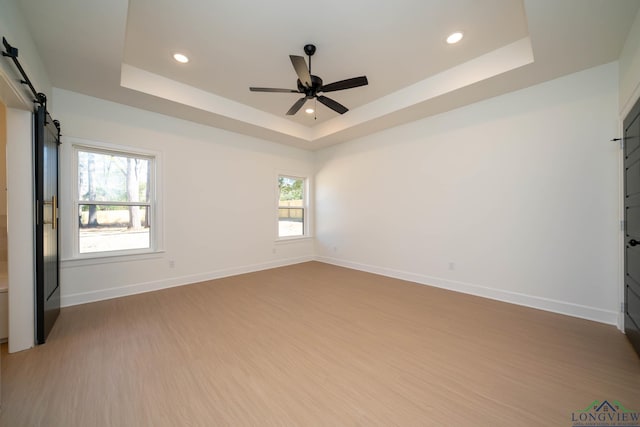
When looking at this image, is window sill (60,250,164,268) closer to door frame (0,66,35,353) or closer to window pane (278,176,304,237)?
door frame (0,66,35,353)

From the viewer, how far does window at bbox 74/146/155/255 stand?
3.33 metres

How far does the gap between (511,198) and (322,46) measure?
3111 millimetres

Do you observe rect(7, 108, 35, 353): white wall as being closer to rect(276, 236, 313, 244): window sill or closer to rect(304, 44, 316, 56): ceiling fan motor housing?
rect(304, 44, 316, 56): ceiling fan motor housing

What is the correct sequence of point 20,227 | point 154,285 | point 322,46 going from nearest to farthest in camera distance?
point 20,227 → point 322,46 → point 154,285

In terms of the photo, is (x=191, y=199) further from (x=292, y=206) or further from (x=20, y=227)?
(x=292, y=206)

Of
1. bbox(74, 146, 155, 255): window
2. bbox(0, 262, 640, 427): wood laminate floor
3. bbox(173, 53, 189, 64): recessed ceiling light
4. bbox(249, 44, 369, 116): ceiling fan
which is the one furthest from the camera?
bbox(74, 146, 155, 255): window

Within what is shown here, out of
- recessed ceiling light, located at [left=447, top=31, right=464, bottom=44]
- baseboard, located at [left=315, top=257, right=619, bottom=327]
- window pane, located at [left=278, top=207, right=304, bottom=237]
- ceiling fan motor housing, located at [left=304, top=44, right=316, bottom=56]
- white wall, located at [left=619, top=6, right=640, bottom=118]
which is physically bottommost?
baseboard, located at [left=315, top=257, right=619, bottom=327]

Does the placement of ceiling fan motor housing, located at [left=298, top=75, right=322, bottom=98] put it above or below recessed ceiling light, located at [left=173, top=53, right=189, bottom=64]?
below

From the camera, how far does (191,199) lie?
4.17 metres

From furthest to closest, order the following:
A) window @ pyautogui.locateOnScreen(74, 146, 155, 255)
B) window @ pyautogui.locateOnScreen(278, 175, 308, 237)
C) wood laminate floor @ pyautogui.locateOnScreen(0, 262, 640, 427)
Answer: window @ pyautogui.locateOnScreen(278, 175, 308, 237) → window @ pyautogui.locateOnScreen(74, 146, 155, 255) → wood laminate floor @ pyautogui.locateOnScreen(0, 262, 640, 427)

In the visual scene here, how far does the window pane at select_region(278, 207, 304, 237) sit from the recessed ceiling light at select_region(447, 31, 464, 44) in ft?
13.5

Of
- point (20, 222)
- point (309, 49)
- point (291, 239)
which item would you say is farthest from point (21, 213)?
point (291, 239)

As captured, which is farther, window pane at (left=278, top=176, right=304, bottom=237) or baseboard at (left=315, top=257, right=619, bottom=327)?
window pane at (left=278, top=176, right=304, bottom=237)

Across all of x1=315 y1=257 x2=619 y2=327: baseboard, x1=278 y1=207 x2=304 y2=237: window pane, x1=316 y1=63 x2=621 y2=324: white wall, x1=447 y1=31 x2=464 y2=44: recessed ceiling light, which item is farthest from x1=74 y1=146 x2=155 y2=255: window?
x1=447 y1=31 x2=464 y2=44: recessed ceiling light
